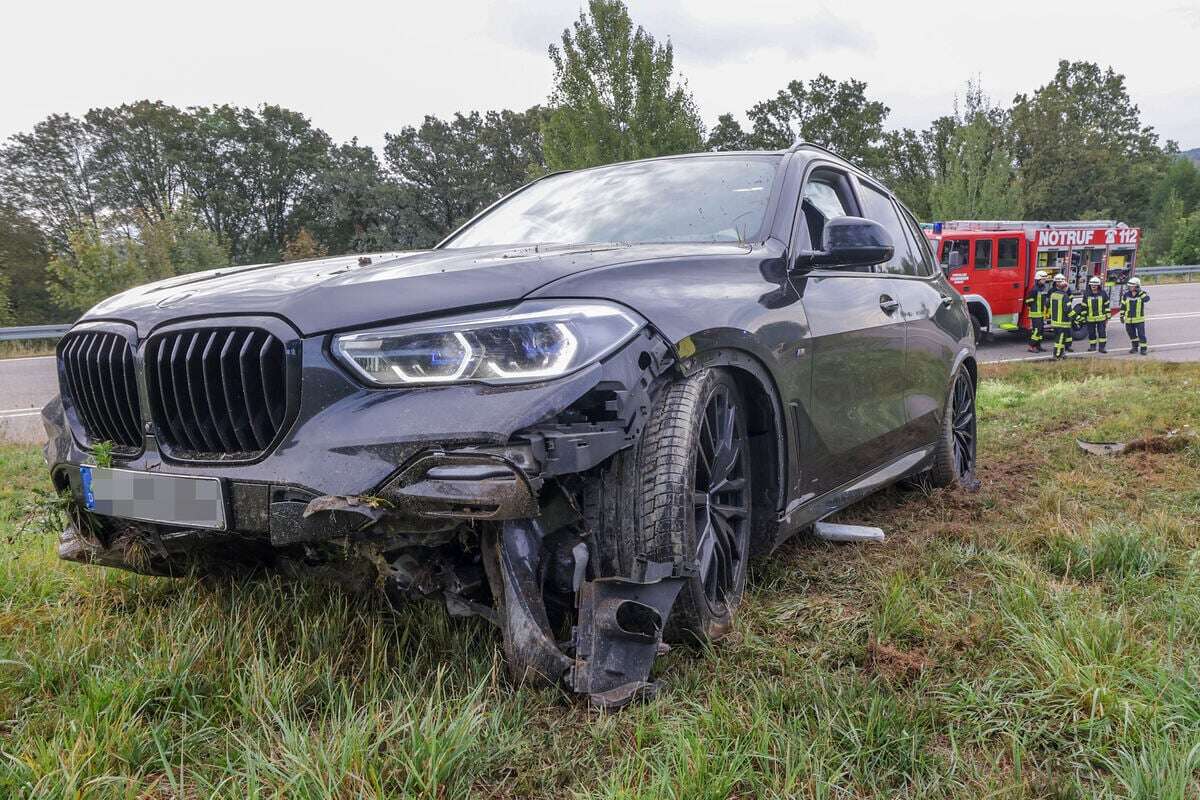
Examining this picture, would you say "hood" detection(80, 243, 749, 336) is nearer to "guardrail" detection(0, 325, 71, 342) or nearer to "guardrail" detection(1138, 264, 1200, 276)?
"guardrail" detection(0, 325, 71, 342)

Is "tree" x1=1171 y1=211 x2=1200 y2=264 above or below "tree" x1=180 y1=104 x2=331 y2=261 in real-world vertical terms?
below

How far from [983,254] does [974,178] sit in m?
15.2

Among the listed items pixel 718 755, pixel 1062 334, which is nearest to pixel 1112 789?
pixel 718 755

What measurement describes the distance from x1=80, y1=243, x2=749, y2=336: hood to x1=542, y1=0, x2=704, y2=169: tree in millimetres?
14317

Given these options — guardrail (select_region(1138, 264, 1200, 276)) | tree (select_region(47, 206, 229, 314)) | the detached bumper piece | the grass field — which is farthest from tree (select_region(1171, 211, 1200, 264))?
the detached bumper piece

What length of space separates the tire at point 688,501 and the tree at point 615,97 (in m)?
14.4

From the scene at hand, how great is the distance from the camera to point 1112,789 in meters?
1.58

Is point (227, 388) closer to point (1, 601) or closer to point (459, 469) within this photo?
point (459, 469)

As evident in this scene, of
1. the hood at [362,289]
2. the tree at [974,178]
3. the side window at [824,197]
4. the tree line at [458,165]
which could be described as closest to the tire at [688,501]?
the hood at [362,289]

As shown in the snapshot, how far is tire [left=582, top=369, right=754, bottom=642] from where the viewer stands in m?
1.96

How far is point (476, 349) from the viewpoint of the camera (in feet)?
6.00

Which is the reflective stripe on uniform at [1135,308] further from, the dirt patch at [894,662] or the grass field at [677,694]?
the dirt patch at [894,662]

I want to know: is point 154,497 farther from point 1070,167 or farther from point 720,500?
point 1070,167

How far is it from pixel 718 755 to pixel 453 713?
579mm
